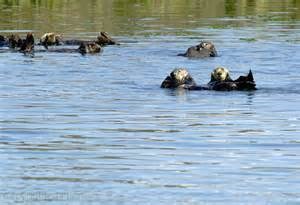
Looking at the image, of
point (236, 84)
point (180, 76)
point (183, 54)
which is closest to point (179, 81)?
point (180, 76)

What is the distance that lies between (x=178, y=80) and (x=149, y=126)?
5365 mm

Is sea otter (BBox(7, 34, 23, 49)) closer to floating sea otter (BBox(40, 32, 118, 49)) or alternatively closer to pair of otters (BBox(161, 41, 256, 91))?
floating sea otter (BBox(40, 32, 118, 49))

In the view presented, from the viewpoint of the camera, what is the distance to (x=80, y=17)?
44.2 m

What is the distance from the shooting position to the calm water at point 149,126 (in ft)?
38.2

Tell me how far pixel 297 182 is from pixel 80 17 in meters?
32.9

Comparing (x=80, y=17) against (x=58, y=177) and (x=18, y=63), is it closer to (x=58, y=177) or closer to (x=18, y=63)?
(x=18, y=63)

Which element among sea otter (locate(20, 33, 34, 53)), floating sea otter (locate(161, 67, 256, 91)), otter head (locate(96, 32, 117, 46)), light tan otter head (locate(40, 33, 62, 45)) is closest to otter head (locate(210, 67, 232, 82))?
floating sea otter (locate(161, 67, 256, 91))

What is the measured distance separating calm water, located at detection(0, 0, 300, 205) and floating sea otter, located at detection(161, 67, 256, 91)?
10.1 inches

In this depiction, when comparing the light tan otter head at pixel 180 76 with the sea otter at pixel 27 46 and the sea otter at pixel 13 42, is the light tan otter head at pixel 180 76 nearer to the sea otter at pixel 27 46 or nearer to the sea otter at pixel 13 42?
the sea otter at pixel 27 46

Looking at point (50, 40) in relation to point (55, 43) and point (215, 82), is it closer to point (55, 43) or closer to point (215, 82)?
point (55, 43)

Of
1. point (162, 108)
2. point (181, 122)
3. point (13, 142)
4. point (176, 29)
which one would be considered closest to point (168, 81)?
point (162, 108)

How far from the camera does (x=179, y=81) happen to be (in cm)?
2197

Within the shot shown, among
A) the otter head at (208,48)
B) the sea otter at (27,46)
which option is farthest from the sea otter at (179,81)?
the sea otter at (27,46)

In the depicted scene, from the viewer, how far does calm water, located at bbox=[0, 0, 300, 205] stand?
11656mm
